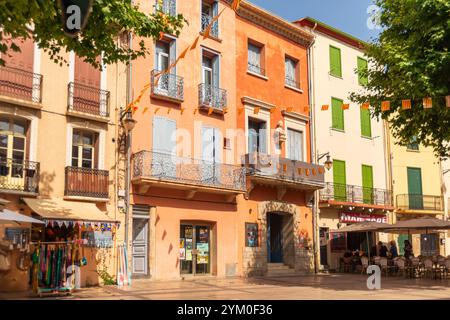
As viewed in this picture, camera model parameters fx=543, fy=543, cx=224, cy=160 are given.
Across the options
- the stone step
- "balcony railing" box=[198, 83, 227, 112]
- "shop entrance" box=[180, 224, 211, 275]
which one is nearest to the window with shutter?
the stone step

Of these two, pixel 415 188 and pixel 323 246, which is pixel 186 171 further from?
pixel 415 188

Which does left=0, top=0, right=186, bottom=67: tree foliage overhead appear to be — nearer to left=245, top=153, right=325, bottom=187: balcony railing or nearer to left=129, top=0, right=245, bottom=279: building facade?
left=129, top=0, right=245, bottom=279: building facade

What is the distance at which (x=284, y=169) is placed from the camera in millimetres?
23188

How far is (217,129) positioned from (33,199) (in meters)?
8.34

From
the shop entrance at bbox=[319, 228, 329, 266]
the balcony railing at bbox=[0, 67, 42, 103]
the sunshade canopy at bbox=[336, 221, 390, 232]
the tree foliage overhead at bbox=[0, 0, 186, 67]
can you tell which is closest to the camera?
the tree foliage overhead at bbox=[0, 0, 186, 67]

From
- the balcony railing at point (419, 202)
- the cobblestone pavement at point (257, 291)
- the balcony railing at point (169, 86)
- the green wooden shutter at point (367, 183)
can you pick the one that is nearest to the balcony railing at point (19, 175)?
the cobblestone pavement at point (257, 291)

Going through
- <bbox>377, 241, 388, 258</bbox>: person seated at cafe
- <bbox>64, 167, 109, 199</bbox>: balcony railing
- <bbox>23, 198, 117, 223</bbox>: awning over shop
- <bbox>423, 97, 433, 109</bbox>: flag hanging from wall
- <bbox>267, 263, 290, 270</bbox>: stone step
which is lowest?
<bbox>267, 263, 290, 270</bbox>: stone step

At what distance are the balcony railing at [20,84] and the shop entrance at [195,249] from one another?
734cm

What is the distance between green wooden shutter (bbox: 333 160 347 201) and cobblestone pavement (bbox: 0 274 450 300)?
771cm

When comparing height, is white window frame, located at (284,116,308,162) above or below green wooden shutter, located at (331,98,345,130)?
below

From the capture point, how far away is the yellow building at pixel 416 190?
1173 inches

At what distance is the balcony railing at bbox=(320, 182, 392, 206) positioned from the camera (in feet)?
85.5

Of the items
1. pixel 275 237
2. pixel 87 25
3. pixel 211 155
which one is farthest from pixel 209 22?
pixel 87 25

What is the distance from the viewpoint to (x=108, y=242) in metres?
16.5
